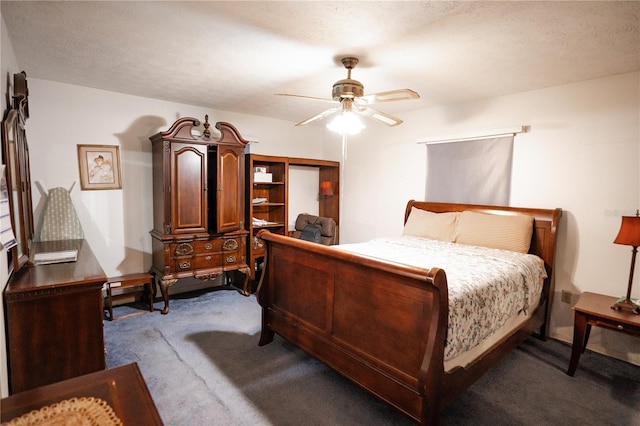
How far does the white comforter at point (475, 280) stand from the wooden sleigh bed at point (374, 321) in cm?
17

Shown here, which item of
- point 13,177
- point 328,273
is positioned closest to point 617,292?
point 328,273

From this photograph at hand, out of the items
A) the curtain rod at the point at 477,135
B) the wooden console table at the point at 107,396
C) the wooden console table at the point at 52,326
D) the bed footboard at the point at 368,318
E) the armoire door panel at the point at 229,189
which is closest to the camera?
the wooden console table at the point at 107,396

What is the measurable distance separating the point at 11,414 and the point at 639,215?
3.77 metres

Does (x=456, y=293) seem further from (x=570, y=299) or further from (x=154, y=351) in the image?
(x=154, y=351)

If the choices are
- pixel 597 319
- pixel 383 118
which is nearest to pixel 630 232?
pixel 597 319

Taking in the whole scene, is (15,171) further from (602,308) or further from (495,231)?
(602,308)

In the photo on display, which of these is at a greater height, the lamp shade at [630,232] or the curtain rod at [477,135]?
the curtain rod at [477,135]

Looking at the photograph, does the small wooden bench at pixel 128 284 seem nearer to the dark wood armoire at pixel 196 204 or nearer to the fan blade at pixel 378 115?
the dark wood armoire at pixel 196 204

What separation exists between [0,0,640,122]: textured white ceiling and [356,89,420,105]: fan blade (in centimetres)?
31

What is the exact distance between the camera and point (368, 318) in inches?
77.8

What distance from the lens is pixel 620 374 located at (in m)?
2.51

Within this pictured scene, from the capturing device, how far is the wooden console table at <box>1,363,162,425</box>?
2.97 feet

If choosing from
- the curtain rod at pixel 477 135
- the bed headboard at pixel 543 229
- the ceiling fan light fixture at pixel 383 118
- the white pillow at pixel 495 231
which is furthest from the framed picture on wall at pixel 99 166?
the bed headboard at pixel 543 229

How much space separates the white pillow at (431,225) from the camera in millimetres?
3492
